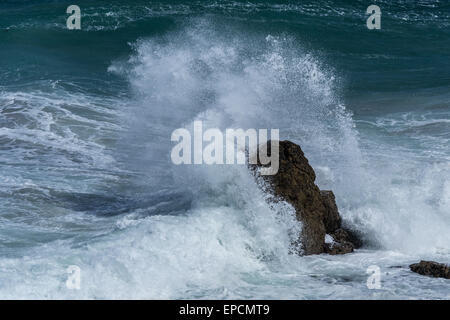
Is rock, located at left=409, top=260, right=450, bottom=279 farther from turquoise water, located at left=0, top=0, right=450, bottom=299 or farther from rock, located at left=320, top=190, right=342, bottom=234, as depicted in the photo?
rock, located at left=320, top=190, right=342, bottom=234

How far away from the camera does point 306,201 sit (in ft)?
26.6

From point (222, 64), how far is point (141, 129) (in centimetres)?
361

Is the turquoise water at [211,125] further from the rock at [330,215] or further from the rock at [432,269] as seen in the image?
the rock at [330,215]

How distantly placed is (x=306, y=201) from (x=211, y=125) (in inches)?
105

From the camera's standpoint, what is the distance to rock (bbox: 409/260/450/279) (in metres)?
7.22

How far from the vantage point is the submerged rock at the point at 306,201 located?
791 cm

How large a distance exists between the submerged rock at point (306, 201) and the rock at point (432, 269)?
94 centimetres

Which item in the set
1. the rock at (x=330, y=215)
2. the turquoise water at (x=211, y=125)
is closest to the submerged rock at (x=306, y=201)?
the rock at (x=330, y=215)

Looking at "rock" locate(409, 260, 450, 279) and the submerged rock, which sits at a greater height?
the submerged rock

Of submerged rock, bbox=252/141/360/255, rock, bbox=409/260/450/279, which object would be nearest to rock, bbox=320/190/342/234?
submerged rock, bbox=252/141/360/255

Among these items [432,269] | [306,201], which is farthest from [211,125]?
[432,269]

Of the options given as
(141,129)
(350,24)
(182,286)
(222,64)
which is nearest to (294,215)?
(182,286)

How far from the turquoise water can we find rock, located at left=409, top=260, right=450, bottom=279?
0.13 m

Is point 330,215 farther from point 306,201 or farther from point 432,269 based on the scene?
point 432,269
